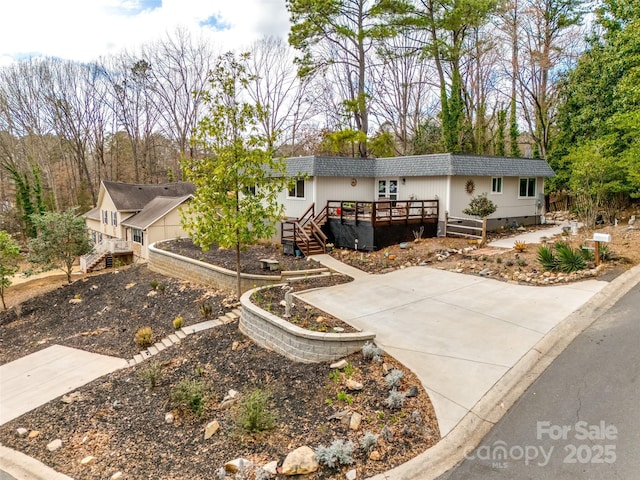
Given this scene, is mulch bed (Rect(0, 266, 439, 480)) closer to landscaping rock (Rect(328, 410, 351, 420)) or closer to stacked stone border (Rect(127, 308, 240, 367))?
landscaping rock (Rect(328, 410, 351, 420))

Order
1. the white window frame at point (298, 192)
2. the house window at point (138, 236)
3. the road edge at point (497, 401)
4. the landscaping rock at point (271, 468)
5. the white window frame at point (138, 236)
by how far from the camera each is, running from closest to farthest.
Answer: the road edge at point (497, 401) < the landscaping rock at point (271, 468) < the white window frame at point (298, 192) < the white window frame at point (138, 236) < the house window at point (138, 236)

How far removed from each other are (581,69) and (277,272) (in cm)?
2130

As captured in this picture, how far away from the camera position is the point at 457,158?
51.6ft

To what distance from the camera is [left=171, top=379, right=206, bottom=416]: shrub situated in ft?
18.8

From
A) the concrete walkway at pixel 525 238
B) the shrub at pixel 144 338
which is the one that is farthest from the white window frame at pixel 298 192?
the shrub at pixel 144 338

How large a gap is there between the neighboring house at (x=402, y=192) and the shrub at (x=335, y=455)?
1068cm

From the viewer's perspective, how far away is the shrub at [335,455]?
13.5 ft

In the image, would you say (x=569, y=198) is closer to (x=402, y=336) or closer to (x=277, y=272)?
(x=277, y=272)

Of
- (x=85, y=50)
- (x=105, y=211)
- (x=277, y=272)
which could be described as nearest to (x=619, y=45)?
(x=277, y=272)

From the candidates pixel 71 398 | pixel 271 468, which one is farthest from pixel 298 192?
pixel 271 468

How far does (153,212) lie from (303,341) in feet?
66.0

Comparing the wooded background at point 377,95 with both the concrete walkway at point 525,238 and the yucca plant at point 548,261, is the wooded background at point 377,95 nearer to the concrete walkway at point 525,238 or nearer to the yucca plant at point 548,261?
the concrete walkway at point 525,238

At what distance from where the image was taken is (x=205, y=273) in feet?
45.4

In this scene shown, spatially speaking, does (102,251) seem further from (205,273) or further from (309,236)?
(309,236)
